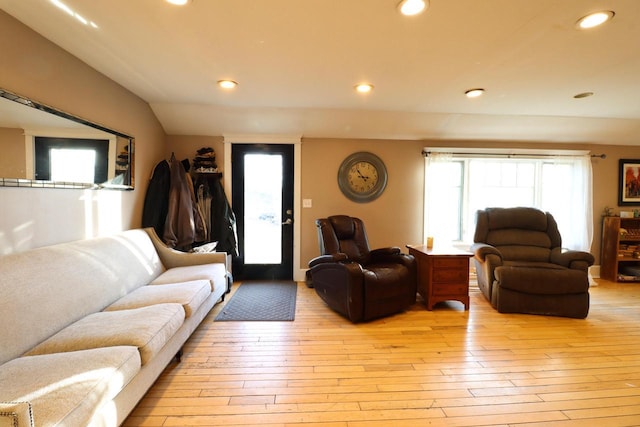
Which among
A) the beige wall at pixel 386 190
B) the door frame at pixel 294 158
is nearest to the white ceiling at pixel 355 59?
the door frame at pixel 294 158

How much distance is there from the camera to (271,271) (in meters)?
3.76

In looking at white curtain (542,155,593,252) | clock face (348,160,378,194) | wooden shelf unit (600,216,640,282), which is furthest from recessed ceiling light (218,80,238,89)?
wooden shelf unit (600,216,640,282)

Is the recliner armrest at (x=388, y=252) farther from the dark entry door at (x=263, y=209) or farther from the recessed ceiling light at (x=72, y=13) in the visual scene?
the recessed ceiling light at (x=72, y=13)

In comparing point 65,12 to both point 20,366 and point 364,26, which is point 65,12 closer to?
point 364,26

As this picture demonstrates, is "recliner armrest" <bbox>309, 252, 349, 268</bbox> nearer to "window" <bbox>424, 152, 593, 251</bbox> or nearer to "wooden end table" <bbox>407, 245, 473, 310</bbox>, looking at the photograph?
"wooden end table" <bbox>407, 245, 473, 310</bbox>

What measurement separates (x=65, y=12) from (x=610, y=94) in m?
4.56

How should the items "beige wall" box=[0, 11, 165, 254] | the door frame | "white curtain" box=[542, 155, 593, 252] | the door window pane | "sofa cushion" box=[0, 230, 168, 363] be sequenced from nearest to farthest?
"sofa cushion" box=[0, 230, 168, 363] → "beige wall" box=[0, 11, 165, 254] → the door frame → the door window pane → "white curtain" box=[542, 155, 593, 252]

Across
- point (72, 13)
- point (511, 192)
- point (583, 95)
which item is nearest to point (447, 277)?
point (511, 192)

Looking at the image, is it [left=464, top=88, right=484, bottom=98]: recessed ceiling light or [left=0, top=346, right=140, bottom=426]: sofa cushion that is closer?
[left=0, top=346, right=140, bottom=426]: sofa cushion

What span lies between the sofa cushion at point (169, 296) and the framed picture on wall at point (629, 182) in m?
5.86

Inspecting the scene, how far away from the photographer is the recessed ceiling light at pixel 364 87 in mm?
2457

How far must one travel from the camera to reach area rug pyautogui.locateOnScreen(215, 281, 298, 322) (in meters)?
2.58

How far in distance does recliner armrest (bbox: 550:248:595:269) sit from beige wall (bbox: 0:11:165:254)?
4659mm

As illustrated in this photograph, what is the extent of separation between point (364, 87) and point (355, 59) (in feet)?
1.77
